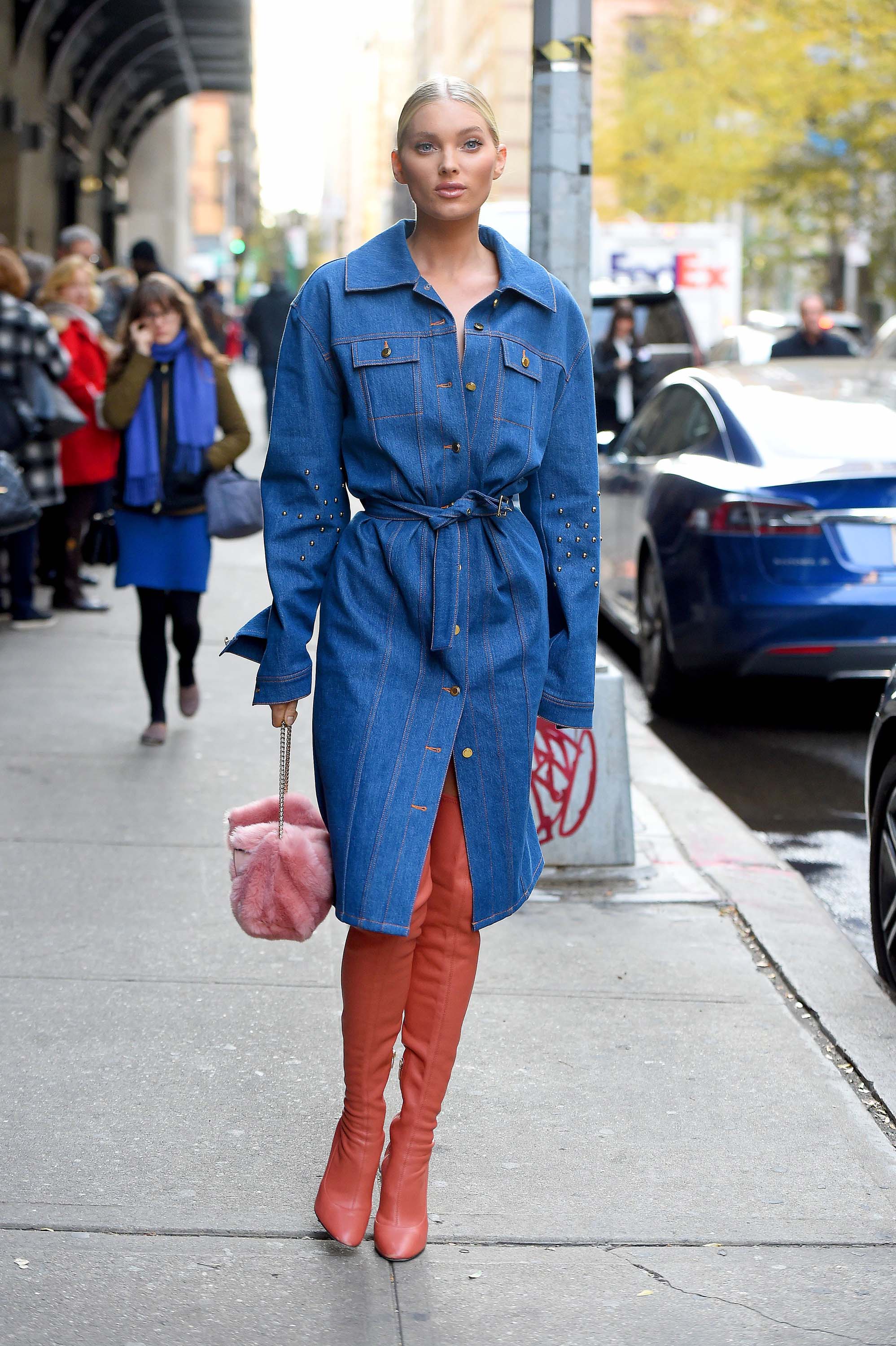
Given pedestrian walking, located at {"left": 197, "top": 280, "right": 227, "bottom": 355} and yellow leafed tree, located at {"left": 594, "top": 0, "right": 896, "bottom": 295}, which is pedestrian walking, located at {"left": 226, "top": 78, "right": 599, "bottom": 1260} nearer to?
pedestrian walking, located at {"left": 197, "top": 280, "right": 227, "bottom": 355}

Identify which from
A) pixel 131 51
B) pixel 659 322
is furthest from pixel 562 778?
pixel 131 51

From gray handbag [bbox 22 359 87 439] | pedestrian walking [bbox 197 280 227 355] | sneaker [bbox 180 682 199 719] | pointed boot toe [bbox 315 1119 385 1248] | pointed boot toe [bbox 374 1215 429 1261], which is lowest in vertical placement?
pointed boot toe [bbox 374 1215 429 1261]

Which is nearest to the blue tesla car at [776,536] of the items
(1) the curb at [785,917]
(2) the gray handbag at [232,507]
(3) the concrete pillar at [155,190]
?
(1) the curb at [785,917]

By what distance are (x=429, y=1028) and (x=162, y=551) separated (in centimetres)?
415

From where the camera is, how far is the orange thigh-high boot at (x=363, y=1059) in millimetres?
3115

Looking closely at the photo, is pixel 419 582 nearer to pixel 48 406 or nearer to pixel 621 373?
pixel 48 406

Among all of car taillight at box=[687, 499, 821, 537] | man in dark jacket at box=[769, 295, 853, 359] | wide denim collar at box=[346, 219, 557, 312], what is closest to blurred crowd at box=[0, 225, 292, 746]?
car taillight at box=[687, 499, 821, 537]

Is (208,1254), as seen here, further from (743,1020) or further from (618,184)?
(618,184)

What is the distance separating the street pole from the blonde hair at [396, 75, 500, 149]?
7.85 ft

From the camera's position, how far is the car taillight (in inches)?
294

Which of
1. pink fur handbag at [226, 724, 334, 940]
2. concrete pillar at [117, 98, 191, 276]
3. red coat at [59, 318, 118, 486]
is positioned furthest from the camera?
concrete pillar at [117, 98, 191, 276]

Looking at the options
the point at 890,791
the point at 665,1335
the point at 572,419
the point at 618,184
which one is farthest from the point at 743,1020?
the point at 618,184

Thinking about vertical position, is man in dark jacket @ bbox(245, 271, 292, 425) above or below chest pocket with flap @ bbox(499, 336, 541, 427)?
above

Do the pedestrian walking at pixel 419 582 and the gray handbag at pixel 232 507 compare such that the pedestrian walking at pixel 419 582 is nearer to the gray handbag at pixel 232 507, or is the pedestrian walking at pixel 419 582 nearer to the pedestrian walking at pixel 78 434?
the gray handbag at pixel 232 507
